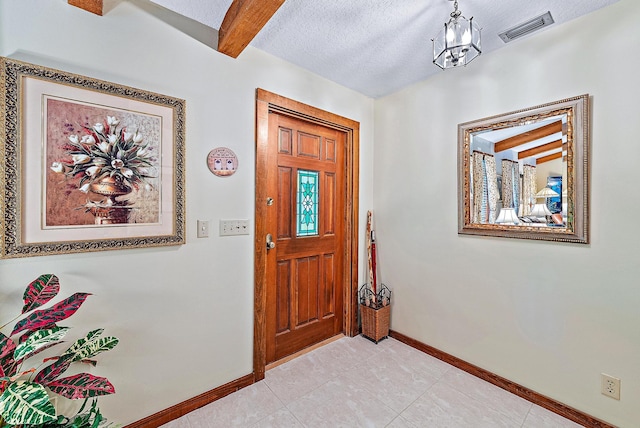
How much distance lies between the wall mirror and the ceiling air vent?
1.54ft

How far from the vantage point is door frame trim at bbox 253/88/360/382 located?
2000mm

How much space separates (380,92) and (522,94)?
1176 millimetres

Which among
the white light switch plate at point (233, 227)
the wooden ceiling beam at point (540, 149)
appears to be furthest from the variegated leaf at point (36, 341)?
the wooden ceiling beam at point (540, 149)

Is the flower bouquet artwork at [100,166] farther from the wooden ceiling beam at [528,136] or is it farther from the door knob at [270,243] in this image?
the wooden ceiling beam at [528,136]

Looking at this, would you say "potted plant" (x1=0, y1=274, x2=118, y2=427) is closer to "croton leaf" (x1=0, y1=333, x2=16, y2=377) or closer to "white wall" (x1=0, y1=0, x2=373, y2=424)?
"croton leaf" (x1=0, y1=333, x2=16, y2=377)

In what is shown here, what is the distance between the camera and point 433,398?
6.05 feet

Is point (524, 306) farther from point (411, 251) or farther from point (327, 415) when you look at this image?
point (327, 415)

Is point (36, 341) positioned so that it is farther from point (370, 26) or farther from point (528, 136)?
point (528, 136)

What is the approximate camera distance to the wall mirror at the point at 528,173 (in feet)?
5.41

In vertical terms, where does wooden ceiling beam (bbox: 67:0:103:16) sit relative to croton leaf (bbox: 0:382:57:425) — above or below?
above

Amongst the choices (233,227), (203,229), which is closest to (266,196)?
(233,227)

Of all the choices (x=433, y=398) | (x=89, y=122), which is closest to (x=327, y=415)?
(x=433, y=398)

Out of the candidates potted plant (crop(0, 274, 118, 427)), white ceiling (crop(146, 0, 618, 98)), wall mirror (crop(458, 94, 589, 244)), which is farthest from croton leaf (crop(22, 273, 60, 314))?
wall mirror (crop(458, 94, 589, 244))

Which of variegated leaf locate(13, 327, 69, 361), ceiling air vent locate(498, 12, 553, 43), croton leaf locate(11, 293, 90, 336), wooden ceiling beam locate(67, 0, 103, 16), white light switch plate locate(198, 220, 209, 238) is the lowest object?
variegated leaf locate(13, 327, 69, 361)
